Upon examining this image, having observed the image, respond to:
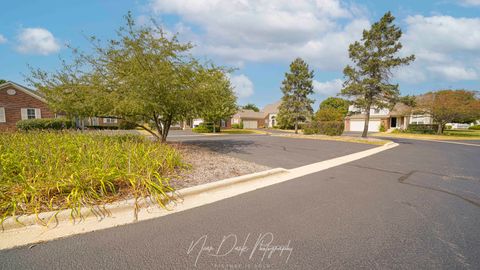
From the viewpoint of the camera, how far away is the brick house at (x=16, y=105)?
64.3 feet

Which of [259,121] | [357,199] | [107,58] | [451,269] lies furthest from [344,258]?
[259,121]

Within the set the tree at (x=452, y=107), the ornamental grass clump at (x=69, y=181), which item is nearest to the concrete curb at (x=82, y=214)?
the ornamental grass clump at (x=69, y=181)

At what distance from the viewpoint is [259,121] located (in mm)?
51906

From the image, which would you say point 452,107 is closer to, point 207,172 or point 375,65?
point 375,65

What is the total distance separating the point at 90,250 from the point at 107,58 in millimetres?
7619

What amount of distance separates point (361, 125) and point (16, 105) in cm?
4607

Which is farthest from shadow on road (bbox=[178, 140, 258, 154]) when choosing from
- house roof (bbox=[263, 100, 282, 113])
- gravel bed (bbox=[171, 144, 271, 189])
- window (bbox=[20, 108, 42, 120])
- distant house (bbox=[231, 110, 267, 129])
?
house roof (bbox=[263, 100, 282, 113])

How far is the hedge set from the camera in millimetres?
20844

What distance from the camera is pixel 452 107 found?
77.6ft

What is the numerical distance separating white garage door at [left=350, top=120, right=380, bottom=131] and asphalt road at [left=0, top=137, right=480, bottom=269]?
116ft

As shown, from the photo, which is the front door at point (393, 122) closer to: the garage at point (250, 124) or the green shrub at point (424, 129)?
the green shrub at point (424, 129)

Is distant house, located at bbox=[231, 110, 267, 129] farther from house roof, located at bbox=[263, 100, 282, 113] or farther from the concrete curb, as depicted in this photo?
the concrete curb

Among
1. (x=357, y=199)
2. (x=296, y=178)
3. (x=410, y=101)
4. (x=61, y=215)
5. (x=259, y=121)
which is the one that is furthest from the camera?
(x=259, y=121)

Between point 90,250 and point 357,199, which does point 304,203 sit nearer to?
point 357,199
